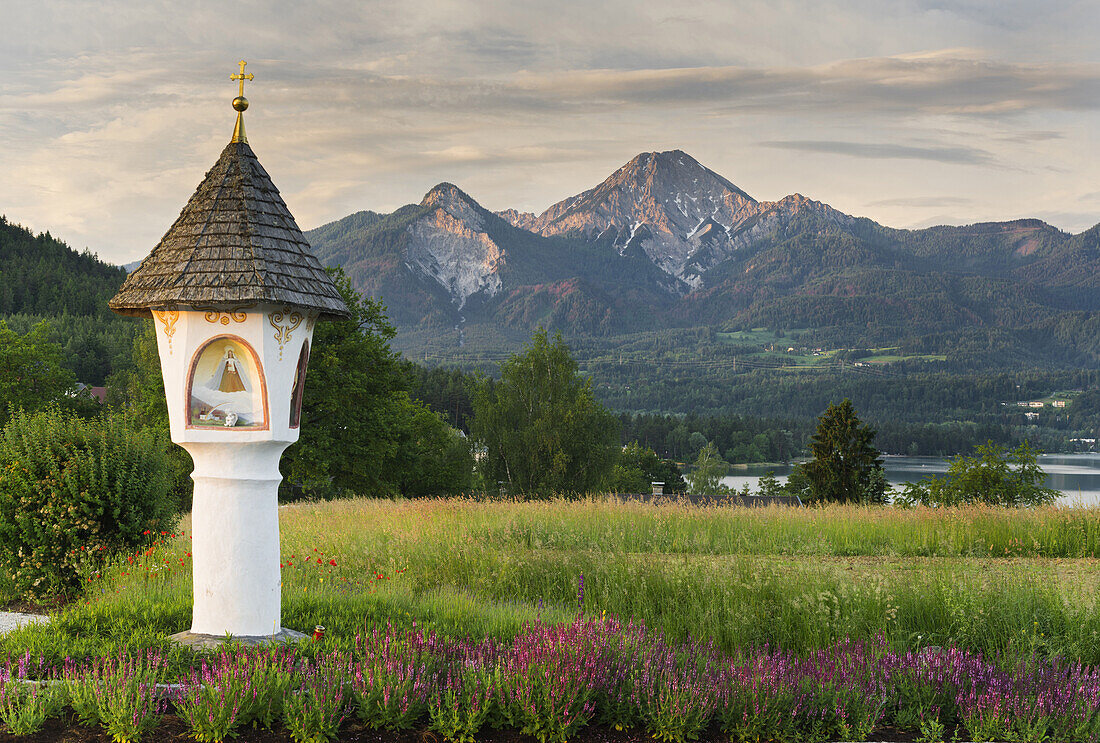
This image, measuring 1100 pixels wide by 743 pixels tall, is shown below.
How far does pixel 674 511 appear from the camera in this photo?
15430mm

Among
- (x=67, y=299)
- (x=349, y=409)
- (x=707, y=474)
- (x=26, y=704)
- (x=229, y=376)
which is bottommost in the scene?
(x=707, y=474)

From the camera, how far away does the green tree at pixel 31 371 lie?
46938 mm

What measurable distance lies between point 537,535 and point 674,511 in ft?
9.72

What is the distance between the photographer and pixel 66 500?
1080 cm

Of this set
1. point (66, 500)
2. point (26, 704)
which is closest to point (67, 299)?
point (66, 500)

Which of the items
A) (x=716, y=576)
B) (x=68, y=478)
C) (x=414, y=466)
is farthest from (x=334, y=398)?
(x=716, y=576)

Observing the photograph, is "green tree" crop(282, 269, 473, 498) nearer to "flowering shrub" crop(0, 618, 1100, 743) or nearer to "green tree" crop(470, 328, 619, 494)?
"green tree" crop(470, 328, 619, 494)

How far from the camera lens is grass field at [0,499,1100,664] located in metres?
7.89

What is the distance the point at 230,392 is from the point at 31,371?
49550 mm

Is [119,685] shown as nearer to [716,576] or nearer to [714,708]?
[714,708]

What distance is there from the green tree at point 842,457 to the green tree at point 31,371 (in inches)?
1625

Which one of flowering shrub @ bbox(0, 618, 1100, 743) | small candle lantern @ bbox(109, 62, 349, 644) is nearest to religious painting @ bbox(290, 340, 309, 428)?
small candle lantern @ bbox(109, 62, 349, 644)

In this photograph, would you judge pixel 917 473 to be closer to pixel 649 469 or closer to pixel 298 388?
pixel 649 469

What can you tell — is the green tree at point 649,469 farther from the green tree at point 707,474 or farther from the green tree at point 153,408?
the green tree at point 153,408
